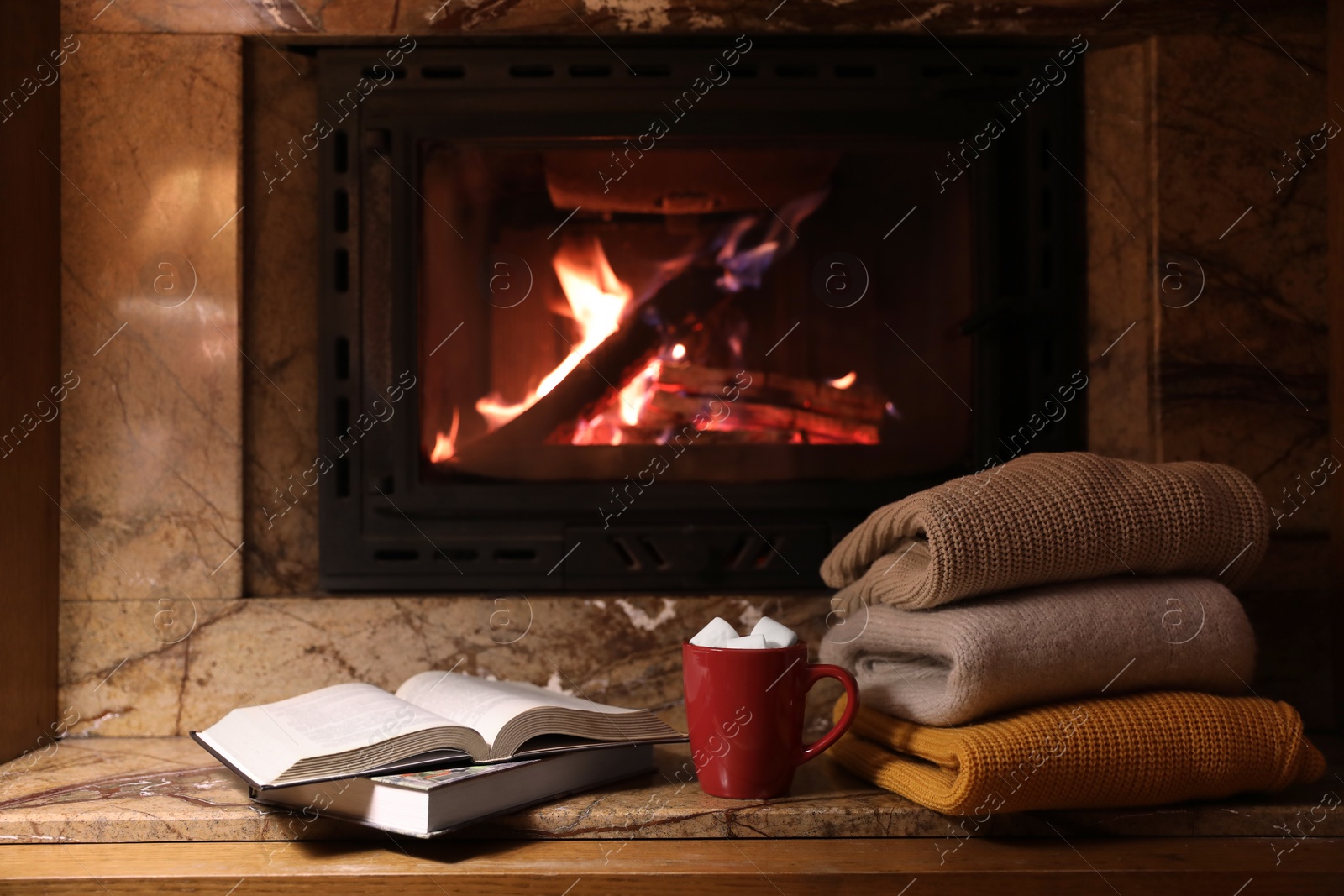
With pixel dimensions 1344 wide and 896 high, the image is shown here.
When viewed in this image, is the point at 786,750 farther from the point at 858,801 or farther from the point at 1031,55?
the point at 1031,55

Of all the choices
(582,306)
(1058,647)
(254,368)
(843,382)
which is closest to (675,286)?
(582,306)

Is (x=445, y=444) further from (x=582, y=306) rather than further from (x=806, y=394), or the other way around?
(x=806, y=394)

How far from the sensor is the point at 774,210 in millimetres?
1217

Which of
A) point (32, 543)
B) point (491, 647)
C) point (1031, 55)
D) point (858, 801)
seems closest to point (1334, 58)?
point (1031, 55)

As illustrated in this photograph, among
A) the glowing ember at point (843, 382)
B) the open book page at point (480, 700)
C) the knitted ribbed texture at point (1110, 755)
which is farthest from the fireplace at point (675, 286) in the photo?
the knitted ribbed texture at point (1110, 755)

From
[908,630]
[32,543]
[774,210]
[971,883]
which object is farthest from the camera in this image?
[774,210]

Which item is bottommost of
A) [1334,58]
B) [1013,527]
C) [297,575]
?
[297,575]

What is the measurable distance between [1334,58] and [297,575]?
1.32 meters

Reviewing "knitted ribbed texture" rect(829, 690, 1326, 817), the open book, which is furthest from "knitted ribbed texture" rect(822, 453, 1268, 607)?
the open book

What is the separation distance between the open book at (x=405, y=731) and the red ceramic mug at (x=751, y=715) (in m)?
0.08

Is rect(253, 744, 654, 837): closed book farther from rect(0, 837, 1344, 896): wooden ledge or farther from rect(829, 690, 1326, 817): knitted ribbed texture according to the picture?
rect(829, 690, 1326, 817): knitted ribbed texture

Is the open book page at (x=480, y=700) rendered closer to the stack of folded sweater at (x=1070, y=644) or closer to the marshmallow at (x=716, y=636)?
the marshmallow at (x=716, y=636)

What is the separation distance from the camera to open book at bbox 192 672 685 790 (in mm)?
769

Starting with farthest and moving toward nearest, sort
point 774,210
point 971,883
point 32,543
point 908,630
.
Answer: point 774,210, point 32,543, point 908,630, point 971,883
